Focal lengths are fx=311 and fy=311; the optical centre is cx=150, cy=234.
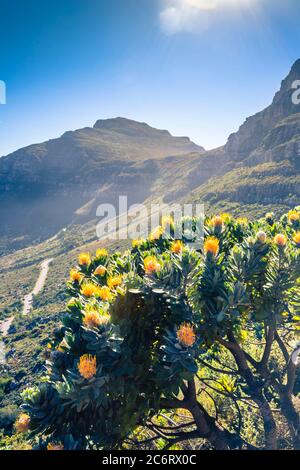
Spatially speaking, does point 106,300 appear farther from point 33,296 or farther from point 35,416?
point 33,296

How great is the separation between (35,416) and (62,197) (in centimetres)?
15517

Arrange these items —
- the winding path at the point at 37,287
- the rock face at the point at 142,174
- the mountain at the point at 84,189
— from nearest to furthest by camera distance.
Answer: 1. the mountain at the point at 84,189
2. the winding path at the point at 37,287
3. the rock face at the point at 142,174

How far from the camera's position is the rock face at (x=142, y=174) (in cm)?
6284

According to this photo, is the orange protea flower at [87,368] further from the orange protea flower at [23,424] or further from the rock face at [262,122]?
the rock face at [262,122]

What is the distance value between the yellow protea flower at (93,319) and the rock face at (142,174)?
50516 mm

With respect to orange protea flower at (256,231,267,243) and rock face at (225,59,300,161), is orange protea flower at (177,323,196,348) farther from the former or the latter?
rock face at (225,59,300,161)

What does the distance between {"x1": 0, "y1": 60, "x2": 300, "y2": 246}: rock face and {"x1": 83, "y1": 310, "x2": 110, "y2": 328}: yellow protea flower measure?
5052 cm

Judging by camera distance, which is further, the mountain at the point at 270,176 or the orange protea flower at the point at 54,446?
the mountain at the point at 270,176

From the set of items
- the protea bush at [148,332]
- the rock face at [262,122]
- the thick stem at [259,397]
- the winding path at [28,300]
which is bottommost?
the winding path at [28,300]

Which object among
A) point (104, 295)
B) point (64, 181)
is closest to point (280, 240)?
point (104, 295)

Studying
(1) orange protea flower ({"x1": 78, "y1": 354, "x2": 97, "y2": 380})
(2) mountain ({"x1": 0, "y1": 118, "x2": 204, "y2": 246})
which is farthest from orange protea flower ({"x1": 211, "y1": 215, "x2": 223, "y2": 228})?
(2) mountain ({"x1": 0, "y1": 118, "x2": 204, "y2": 246})

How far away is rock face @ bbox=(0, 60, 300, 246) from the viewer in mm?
62844

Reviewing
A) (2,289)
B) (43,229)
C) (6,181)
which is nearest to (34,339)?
(2,289)

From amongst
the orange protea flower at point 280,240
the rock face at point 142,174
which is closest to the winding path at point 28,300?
the orange protea flower at point 280,240
